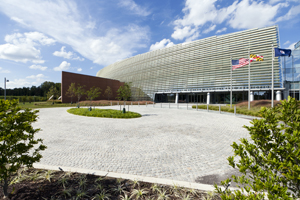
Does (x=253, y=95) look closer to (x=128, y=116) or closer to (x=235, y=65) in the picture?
(x=235, y=65)

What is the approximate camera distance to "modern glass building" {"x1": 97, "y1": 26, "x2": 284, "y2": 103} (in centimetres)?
3644

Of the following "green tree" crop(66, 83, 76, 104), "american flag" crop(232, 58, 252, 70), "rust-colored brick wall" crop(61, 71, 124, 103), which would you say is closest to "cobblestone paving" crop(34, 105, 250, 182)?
"american flag" crop(232, 58, 252, 70)

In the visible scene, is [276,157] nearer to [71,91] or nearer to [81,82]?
[71,91]

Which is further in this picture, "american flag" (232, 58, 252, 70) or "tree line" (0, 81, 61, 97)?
"tree line" (0, 81, 61, 97)

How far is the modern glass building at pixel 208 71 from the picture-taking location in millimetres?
36438

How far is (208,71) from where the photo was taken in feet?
146

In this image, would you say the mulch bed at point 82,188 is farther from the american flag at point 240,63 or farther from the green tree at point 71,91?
the green tree at point 71,91

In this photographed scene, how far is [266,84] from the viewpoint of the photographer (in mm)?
35406

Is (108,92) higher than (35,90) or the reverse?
the reverse

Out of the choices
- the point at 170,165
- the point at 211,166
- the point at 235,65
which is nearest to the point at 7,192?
the point at 170,165

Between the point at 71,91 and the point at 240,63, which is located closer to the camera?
the point at 240,63

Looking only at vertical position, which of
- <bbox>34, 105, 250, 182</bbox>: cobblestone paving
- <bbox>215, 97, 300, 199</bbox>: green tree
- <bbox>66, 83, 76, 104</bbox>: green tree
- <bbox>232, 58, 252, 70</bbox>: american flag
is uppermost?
<bbox>232, 58, 252, 70</bbox>: american flag

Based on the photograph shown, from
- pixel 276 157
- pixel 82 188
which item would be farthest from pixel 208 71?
pixel 82 188

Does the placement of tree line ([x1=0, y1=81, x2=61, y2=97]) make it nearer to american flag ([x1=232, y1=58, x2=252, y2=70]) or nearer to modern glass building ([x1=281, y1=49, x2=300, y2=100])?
american flag ([x1=232, y1=58, x2=252, y2=70])
